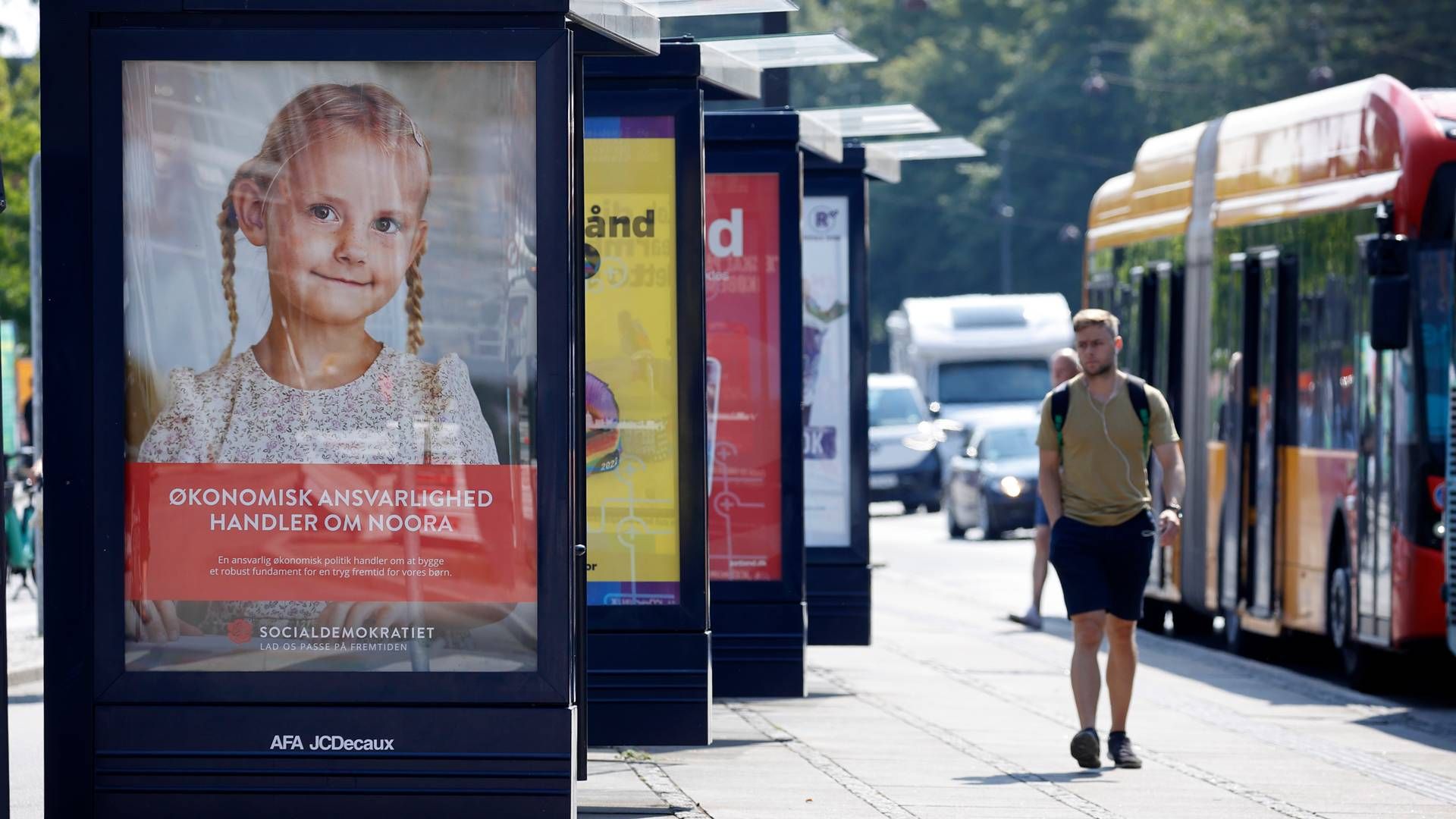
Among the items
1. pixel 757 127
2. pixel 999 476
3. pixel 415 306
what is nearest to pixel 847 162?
pixel 757 127

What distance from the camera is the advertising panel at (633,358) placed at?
33.1 ft

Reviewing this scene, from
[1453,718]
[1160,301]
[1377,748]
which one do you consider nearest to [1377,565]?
[1453,718]

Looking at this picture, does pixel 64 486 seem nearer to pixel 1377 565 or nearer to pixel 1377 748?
pixel 1377 748

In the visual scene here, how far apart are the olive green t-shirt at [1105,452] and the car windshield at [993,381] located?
26635 mm

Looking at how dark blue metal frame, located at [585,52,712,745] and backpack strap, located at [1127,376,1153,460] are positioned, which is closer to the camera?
dark blue metal frame, located at [585,52,712,745]

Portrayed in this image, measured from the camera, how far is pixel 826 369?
1398cm

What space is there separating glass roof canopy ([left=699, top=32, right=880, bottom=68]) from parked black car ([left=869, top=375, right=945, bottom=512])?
78.3ft

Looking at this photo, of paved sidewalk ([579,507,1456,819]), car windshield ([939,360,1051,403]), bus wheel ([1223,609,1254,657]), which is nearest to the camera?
paved sidewalk ([579,507,1456,819])

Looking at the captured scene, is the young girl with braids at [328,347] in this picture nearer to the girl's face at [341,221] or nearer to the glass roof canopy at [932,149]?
the girl's face at [341,221]

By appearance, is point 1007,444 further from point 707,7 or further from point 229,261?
point 229,261

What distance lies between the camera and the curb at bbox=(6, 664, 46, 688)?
14.6 m

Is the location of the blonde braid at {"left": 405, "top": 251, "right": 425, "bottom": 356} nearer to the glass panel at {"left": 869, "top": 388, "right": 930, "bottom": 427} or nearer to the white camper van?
the glass panel at {"left": 869, "top": 388, "right": 930, "bottom": 427}

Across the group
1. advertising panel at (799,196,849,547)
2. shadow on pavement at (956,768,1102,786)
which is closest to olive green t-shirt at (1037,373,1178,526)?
shadow on pavement at (956,768,1102,786)

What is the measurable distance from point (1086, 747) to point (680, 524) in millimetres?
1742
